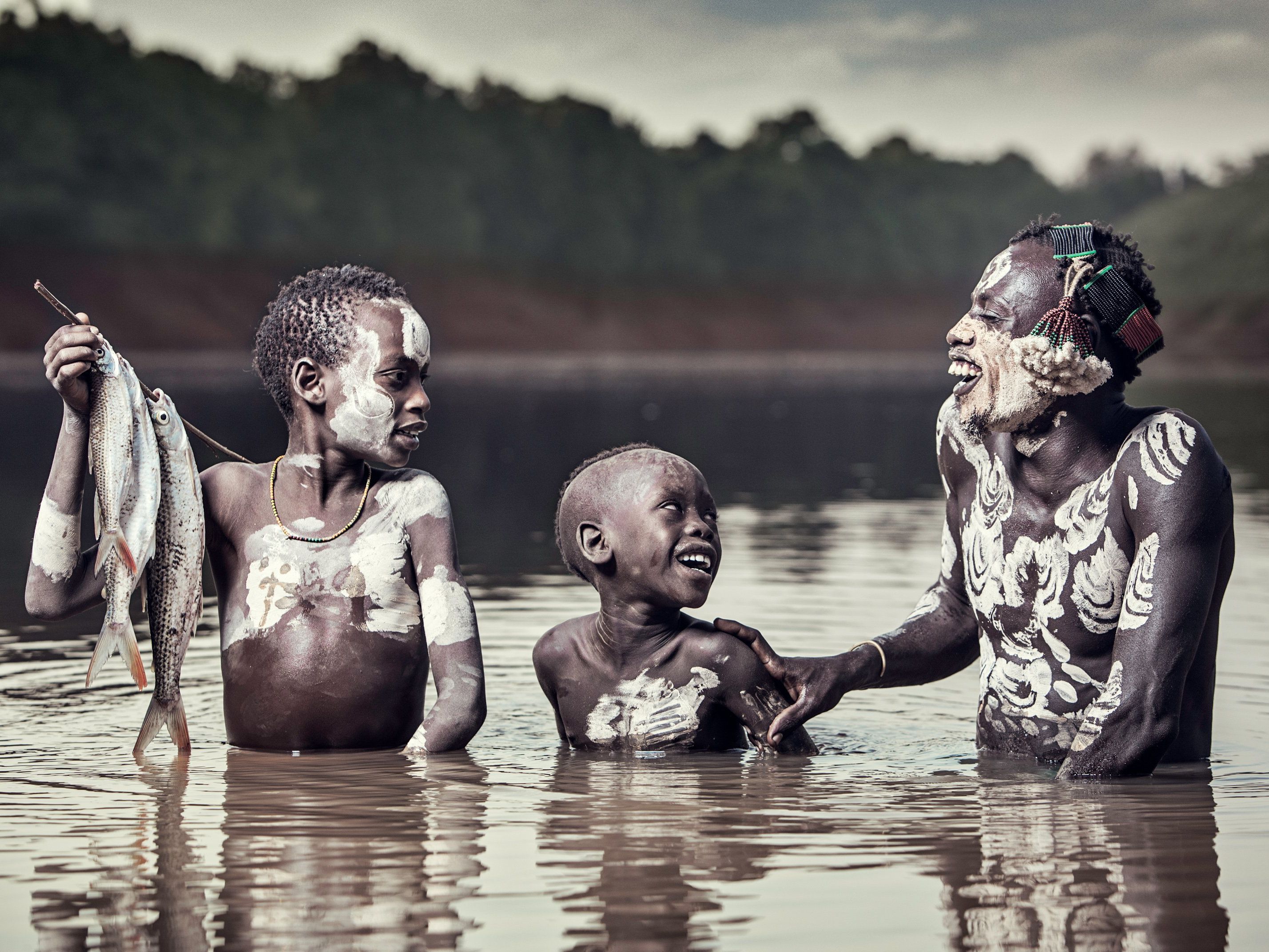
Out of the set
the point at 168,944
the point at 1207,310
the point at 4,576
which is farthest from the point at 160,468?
the point at 1207,310

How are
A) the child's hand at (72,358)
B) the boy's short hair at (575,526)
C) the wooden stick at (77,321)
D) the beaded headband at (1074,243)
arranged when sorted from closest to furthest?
1. the child's hand at (72,358)
2. the wooden stick at (77,321)
3. the beaded headband at (1074,243)
4. the boy's short hair at (575,526)

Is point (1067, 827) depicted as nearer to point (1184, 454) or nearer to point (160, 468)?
point (1184, 454)

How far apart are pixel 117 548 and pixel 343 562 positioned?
2.21 feet

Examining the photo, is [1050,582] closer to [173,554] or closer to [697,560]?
[697,560]

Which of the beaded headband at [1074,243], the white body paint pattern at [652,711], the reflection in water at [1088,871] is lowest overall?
the reflection in water at [1088,871]

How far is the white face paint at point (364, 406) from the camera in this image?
5406 millimetres

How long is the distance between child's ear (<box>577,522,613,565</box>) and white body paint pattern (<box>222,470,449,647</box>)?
48cm

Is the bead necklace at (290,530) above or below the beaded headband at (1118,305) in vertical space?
below

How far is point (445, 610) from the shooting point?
17.5 feet

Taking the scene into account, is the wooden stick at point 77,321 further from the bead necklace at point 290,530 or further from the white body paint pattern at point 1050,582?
the white body paint pattern at point 1050,582

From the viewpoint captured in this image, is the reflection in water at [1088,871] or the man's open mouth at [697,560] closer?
the reflection in water at [1088,871]

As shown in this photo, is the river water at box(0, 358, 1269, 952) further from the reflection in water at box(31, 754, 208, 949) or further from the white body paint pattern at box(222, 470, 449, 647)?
the white body paint pattern at box(222, 470, 449, 647)

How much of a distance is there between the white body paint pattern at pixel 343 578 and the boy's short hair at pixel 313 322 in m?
0.43

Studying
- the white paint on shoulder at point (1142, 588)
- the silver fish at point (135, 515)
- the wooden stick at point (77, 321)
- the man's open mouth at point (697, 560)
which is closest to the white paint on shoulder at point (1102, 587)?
the white paint on shoulder at point (1142, 588)
